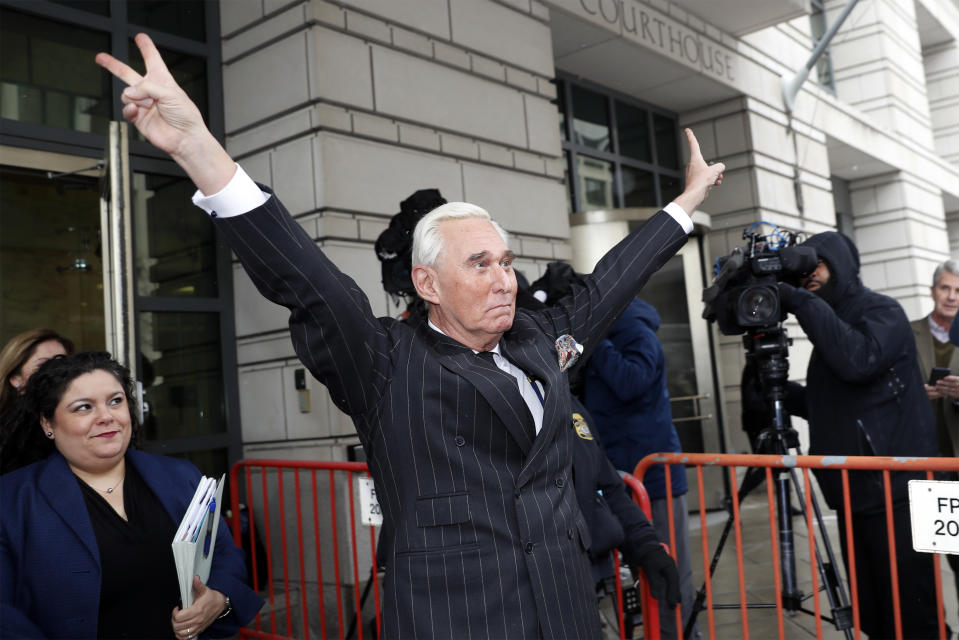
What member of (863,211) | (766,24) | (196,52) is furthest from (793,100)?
(196,52)

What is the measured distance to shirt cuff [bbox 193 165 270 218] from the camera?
1622 mm

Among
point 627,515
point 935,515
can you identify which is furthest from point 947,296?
point 627,515

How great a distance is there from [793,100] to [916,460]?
8901 mm

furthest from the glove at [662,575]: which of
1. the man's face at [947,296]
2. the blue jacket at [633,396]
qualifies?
the man's face at [947,296]

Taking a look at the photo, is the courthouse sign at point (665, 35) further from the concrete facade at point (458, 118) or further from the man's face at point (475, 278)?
the man's face at point (475, 278)

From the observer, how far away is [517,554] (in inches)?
74.1

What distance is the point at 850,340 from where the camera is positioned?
11.2ft

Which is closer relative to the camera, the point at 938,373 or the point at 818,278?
the point at 818,278

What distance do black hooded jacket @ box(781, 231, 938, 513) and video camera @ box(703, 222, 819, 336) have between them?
0.11 m

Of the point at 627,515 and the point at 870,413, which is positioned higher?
the point at 870,413

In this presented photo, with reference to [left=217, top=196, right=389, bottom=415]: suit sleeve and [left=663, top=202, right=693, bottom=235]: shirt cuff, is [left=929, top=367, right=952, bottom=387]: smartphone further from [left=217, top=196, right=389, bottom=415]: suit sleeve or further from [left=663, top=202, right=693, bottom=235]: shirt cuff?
[left=217, top=196, right=389, bottom=415]: suit sleeve

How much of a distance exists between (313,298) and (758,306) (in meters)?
2.33

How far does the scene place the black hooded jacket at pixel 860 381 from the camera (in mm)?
3418

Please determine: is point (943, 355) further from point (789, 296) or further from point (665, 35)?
point (665, 35)
